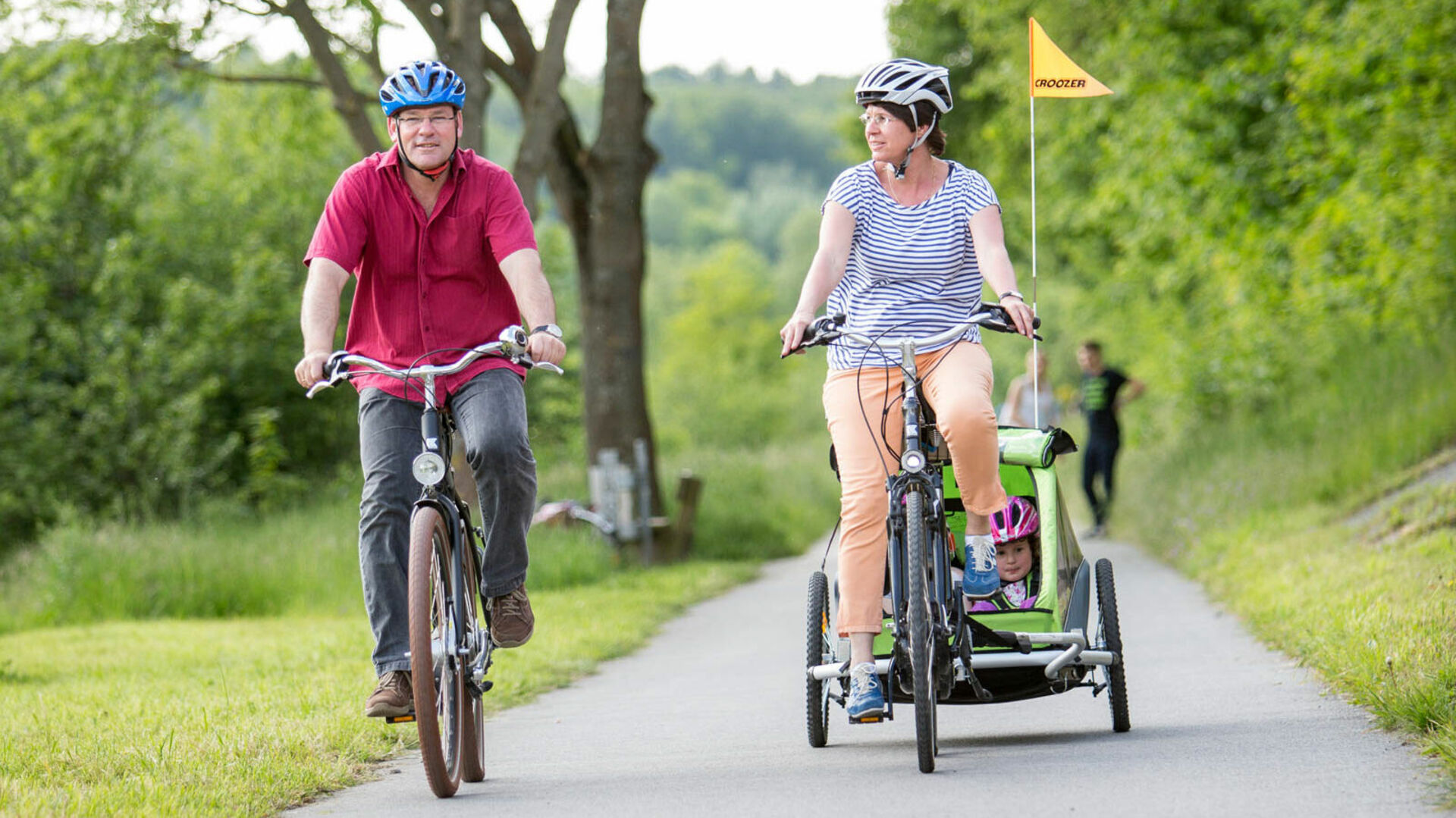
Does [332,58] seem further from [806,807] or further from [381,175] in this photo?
[806,807]

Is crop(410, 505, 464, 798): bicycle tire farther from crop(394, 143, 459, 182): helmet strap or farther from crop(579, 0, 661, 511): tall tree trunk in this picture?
crop(579, 0, 661, 511): tall tree trunk

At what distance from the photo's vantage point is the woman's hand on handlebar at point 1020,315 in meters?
5.60

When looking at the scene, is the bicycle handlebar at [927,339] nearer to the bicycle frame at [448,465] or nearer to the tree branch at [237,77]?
the bicycle frame at [448,465]

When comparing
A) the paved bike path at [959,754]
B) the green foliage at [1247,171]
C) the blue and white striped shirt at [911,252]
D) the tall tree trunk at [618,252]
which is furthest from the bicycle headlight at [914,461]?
the green foliage at [1247,171]

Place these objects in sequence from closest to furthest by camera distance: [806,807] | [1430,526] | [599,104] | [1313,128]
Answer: [806,807], [1430,526], [599,104], [1313,128]

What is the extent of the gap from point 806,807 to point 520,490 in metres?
1.36

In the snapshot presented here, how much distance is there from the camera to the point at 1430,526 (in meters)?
10.9

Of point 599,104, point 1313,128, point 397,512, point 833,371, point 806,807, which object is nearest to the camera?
point 806,807

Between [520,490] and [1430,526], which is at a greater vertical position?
[520,490]

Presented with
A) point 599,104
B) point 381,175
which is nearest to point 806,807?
point 381,175

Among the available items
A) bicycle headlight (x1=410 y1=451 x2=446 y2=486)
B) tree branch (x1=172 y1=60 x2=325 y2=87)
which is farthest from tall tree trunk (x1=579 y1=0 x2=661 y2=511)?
bicycle headlight (x1=410 y1=451 x2=446 y2=486)

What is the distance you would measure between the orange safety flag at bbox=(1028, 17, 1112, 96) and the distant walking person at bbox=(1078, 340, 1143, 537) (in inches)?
441

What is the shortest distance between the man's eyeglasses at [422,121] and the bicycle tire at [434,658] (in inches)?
47.9

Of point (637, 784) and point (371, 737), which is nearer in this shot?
point (637, 784)
